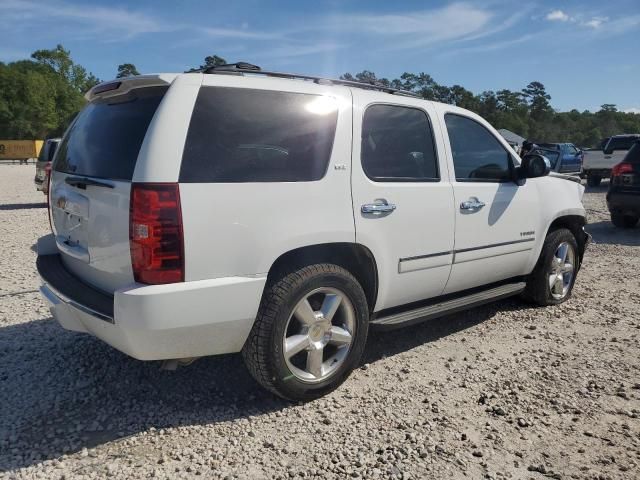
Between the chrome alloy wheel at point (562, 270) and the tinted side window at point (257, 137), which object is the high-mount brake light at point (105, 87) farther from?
the chrome alloy wheel at point (562, 270)

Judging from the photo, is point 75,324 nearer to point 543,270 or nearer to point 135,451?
point 135,451

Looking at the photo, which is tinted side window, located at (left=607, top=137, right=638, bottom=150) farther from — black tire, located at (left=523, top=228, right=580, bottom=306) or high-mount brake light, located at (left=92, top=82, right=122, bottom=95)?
high-mount brake light, located at (left=92, top=82, right=122, bottom=95)

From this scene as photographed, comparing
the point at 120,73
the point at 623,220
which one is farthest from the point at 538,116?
the point at 623,220

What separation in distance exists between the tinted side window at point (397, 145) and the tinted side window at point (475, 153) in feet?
0.92

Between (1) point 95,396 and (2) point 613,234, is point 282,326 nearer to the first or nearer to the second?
(1) point 95,396

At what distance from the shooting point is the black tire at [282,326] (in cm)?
292

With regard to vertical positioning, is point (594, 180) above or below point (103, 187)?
below

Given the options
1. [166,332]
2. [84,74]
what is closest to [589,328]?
[166,332]

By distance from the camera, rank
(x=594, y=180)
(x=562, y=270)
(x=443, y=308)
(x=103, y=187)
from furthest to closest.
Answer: (x=594, y=180), (x=562, y=270), (x=443, y=308), (x=103, y=187)

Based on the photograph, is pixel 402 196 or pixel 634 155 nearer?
pixel 402 196

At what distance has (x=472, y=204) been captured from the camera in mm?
3953

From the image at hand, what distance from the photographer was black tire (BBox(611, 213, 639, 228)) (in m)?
9.99

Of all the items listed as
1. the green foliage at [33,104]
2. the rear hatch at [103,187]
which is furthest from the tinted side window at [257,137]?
the green foliage at [33,104]

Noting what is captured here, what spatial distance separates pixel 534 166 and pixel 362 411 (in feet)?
8.32
